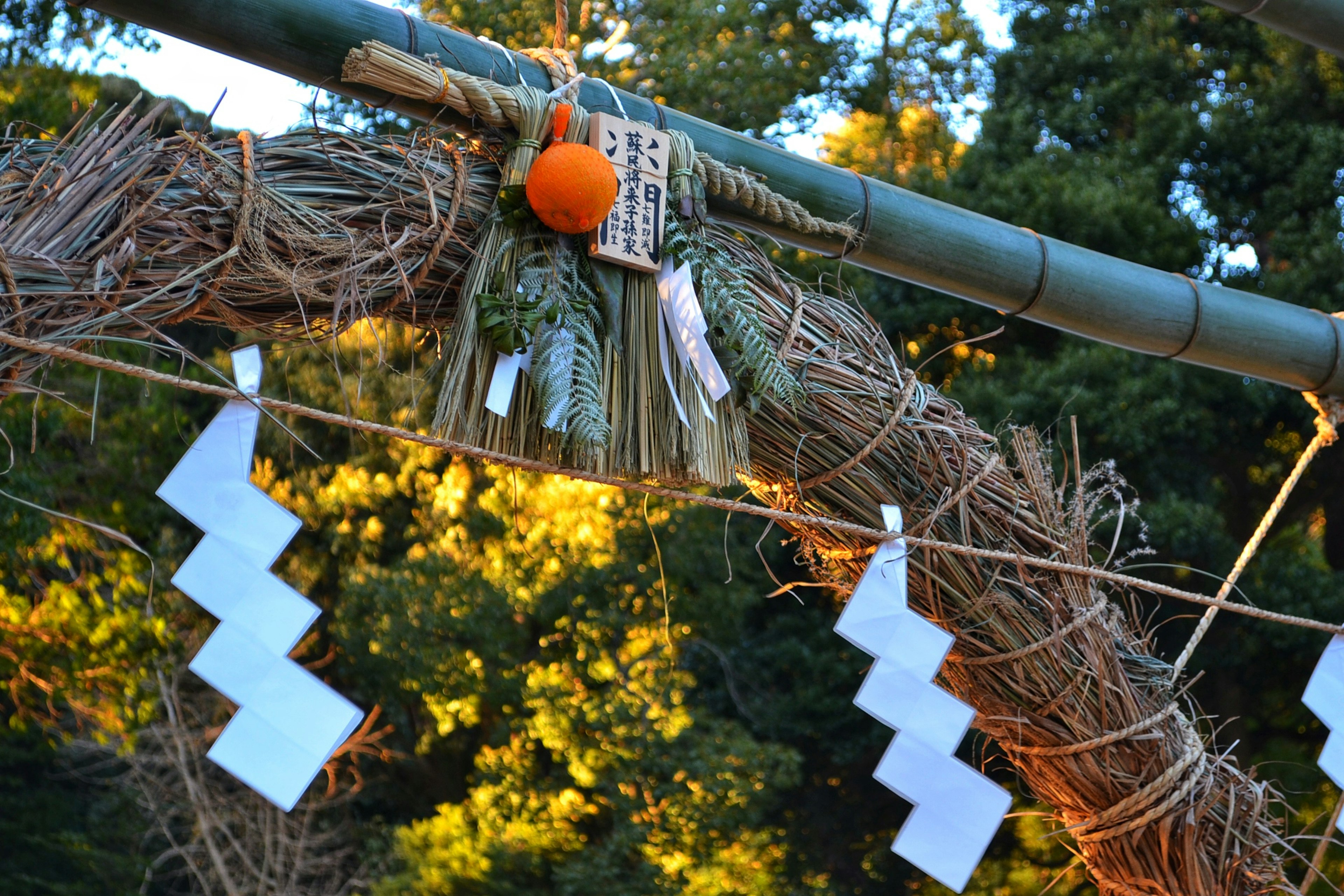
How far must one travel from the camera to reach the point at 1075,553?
1.48 meters

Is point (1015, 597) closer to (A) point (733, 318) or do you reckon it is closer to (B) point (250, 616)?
(A) point (733, 318)

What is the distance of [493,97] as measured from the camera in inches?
45.9

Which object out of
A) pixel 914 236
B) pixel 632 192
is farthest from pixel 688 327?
pixel 914 236

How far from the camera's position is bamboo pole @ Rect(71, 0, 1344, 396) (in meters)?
1.05

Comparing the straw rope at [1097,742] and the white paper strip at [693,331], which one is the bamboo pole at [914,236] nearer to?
the white paper strip at [693,331]

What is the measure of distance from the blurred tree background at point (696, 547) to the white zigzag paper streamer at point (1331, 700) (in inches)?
88.1

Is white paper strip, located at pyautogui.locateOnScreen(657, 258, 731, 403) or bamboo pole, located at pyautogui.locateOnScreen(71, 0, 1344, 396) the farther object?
white paper strip, located at pyautogui.locateOnScreen(657, 258, 731, 403)

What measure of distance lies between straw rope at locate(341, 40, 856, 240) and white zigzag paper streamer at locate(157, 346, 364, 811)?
291mm

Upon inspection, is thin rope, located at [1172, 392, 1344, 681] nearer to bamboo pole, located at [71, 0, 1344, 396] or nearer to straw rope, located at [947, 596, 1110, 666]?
bamboo pole, located at [71, 0, 1344, 396]

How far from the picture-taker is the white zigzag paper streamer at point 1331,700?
153 cm

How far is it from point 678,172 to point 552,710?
3.38 metres

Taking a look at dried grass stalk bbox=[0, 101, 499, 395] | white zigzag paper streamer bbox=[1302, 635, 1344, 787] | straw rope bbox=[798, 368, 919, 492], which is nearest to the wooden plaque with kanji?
dried grass stalk bbox=[0, 101, 499, 395]

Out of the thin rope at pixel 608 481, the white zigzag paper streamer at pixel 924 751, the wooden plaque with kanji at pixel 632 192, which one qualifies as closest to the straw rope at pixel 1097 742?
the thin rope at pixel 608 481

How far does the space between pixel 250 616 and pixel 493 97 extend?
1.83 ft
